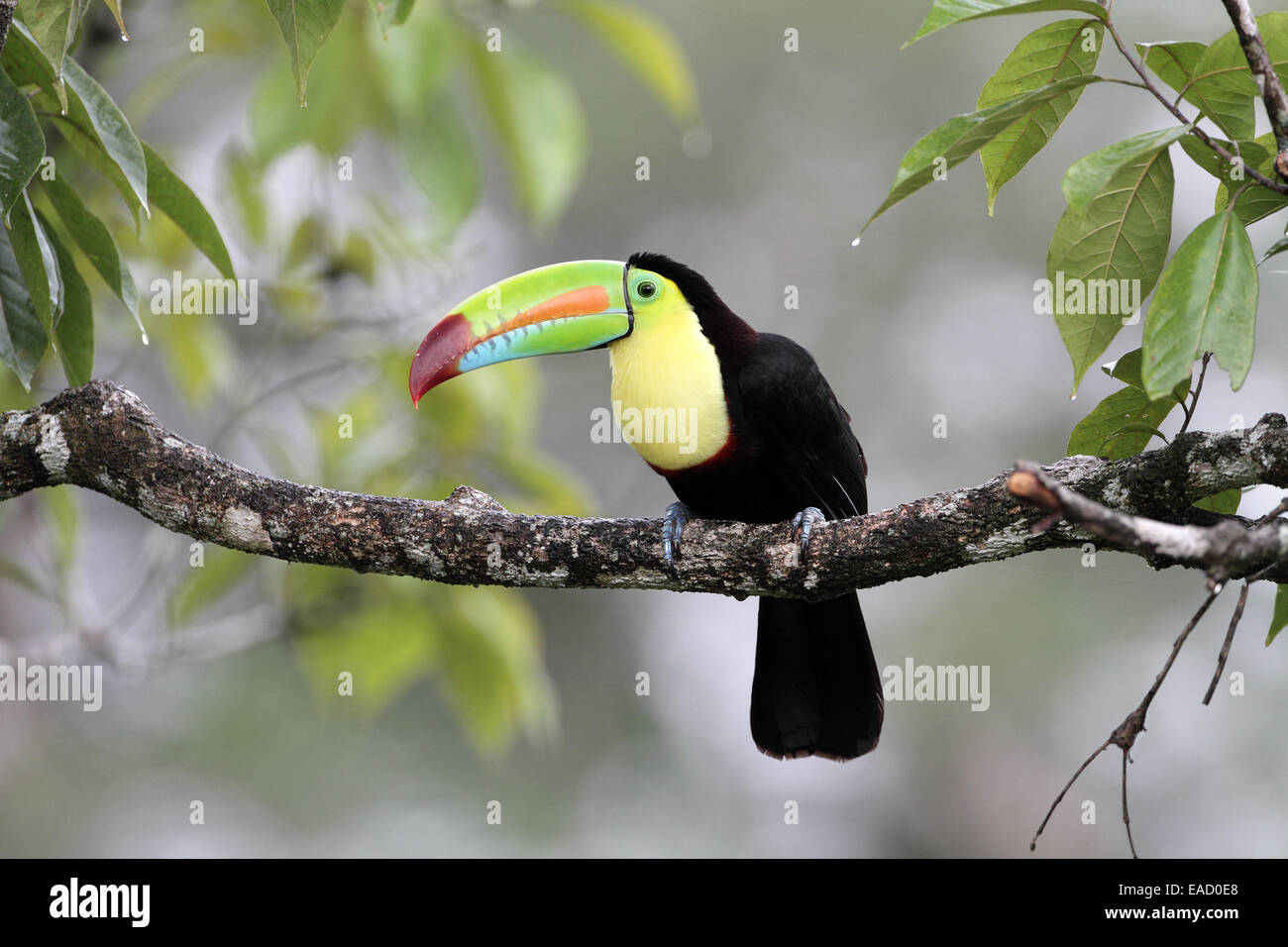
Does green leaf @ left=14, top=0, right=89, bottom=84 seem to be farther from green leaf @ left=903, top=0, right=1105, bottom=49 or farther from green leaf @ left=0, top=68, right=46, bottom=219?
green leaf @ left=903, top=0, right=1105, bottom=49

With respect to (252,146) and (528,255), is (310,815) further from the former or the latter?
(252,146)

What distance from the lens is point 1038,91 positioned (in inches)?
78.0

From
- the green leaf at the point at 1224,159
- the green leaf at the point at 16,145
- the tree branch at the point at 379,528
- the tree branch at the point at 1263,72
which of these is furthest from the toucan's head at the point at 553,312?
the tree branch at the point at 1263,72

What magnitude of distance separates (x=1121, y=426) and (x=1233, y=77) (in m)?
0.65

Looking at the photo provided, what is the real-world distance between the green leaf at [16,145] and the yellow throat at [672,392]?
1.78 meters

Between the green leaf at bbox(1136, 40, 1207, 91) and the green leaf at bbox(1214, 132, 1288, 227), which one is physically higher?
the green leaf at bbox(1136, 40, 1207, 91)

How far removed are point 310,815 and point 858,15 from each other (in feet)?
24.4

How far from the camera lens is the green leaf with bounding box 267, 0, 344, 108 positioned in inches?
83.0

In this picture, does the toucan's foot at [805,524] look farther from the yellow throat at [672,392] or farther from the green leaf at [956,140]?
the green leaf at [956,140]

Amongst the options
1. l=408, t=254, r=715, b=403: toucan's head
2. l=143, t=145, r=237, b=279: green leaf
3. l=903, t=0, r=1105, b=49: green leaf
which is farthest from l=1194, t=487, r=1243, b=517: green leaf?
l=143, t=145, r=237, b=279: green leaf

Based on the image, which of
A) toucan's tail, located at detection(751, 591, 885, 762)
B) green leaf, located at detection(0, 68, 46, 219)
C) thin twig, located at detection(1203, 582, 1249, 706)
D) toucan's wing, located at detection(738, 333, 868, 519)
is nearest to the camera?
thin twig, located at detection(1203, 582, 1249, 706)

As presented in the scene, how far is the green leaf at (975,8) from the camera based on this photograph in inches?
75.3

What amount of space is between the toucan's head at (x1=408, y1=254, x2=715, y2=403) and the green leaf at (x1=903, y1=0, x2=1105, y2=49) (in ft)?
5.48
